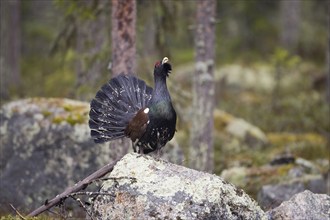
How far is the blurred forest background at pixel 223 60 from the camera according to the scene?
14.5 m

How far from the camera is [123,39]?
10.6 m

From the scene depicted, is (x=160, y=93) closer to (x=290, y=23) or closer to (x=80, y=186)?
(x=80, y=186)

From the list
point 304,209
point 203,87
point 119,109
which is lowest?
point 304,209

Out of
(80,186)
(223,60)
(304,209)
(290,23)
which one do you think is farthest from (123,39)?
(223,60)

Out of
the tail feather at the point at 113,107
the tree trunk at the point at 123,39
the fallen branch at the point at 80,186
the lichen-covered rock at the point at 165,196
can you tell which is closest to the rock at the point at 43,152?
the tree trunk at the point at 123,39

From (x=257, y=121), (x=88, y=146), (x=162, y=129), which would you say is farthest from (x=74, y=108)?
(x=257, y=121)

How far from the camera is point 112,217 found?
21.7 feet

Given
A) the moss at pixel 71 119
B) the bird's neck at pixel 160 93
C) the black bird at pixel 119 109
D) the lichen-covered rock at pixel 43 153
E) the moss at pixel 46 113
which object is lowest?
the lichen-covered rock at pixel 43 153

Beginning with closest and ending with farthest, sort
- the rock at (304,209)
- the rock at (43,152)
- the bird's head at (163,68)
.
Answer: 1. the rock at (304,209)
2. the bird's head at (163,68)
3. the rock at (43,152)

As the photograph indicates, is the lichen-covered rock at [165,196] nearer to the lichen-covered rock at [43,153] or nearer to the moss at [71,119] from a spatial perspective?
the lichen-covered rock at [43,153]

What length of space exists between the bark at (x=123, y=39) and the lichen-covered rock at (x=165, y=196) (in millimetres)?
3761

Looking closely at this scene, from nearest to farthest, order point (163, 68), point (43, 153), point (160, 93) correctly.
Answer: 1. point (160, 93)
2. point (163, 68)
3. point (43, 153)

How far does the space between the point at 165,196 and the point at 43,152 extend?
5380 millimetres

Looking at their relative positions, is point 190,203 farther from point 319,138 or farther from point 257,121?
point 257,121
